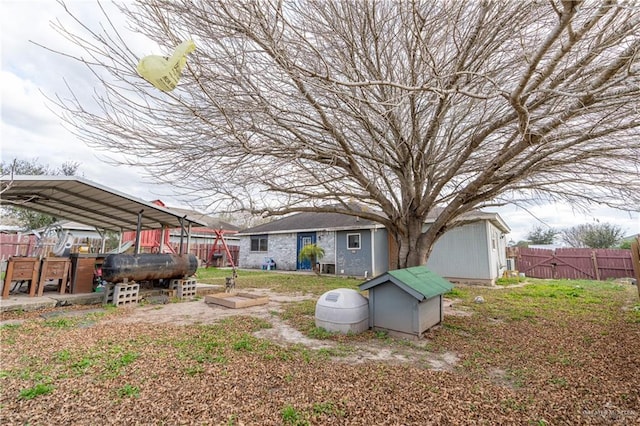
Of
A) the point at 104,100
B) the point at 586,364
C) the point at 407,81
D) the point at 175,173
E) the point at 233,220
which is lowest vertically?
the point at 586,364

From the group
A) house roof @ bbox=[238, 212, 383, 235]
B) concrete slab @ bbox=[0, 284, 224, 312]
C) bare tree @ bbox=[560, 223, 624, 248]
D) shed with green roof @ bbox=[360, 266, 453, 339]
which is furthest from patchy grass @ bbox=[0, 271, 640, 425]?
bare tree @ bbox=[560, 223, 624, 248]

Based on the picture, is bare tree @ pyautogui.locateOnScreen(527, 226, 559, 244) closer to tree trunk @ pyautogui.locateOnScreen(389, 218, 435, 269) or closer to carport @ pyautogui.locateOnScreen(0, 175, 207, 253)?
tree trunk @ pyautogui.locateOnScreen(389, 218, 435, 269)

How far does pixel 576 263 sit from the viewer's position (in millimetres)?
14578

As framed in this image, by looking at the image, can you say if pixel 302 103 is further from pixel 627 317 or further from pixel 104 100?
pixel 627 317

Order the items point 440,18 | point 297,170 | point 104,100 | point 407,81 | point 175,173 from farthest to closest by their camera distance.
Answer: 1. point 297,170
2. point 175,173
3. point 407,81
4. point 104,100
5. point 440,18

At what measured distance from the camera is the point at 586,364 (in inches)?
140

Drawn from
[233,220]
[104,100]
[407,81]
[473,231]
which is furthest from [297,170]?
[473,231]

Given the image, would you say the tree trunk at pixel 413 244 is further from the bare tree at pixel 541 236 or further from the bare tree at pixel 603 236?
the bare tree at pixel 541 236

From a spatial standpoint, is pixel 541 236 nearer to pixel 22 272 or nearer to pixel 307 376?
pixel 307 376

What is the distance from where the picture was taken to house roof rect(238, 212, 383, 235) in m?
14.1

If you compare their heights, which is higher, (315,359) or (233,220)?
(233,220)

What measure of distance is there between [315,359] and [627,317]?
681cm

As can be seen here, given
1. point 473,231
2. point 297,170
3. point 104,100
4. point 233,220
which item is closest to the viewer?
point 104,100

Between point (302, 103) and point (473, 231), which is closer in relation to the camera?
point (302, 103)
